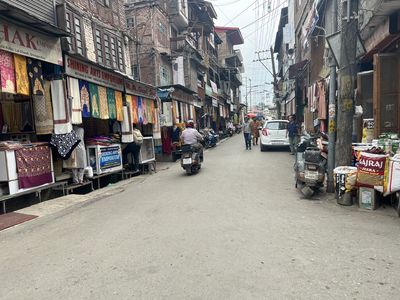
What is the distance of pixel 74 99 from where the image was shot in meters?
8.77

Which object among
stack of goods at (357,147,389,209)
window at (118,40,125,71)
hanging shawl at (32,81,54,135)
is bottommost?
stack of goods at (357,147,389,209)

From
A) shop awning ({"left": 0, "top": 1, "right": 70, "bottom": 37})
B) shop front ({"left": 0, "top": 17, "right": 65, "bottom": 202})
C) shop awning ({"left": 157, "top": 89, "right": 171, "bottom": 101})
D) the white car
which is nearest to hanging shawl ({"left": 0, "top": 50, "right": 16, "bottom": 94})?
shop front ({"left": 0, "top": 17, "right": 65, "bottom": 202})

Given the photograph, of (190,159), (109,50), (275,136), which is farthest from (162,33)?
(190,159)

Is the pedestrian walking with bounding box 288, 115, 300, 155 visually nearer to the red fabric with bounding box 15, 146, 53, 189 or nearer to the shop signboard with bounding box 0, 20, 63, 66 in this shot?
Result: the shop signboard with bounding box 0, 20, 63, 66

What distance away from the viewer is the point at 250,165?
41.0 feet

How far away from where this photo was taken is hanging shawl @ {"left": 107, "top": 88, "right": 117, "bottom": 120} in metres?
10.7

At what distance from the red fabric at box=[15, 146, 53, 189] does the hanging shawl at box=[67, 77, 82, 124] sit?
113 centimetres

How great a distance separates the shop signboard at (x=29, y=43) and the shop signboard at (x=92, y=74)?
37 cm

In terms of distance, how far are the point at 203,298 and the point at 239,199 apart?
415cm

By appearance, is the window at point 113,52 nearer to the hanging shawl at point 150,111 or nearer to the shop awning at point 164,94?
the hanging shawl at point 150,111

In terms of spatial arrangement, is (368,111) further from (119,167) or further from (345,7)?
(119,167)

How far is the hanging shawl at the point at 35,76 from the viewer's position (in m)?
7.43

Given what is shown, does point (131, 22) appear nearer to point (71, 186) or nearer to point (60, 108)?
point (60, 108)

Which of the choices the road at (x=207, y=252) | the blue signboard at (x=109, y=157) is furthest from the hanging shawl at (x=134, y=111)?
the road at (x=207, y=252)
